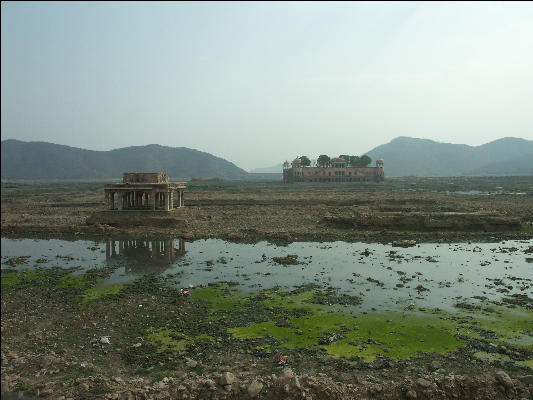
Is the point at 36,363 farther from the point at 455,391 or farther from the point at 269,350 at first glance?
the point at 455,391

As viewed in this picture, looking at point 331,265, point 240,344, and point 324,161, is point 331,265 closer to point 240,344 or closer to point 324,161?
point 240,344

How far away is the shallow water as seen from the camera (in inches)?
642

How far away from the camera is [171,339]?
11.4 meters

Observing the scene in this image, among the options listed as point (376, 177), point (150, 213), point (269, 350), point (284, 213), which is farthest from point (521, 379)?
point (376, 177)

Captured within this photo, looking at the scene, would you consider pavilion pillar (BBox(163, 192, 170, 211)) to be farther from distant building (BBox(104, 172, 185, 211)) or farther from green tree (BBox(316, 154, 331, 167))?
green tree (BBox(316, 154, 331, 167))

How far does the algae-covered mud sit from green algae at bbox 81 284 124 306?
0.39 ft

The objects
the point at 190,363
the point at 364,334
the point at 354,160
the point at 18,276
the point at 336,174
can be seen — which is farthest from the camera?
the point at 354,160

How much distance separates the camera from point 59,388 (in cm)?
855

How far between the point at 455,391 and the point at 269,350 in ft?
15.0

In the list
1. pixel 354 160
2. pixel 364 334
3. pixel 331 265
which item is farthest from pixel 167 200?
pixel 354 160

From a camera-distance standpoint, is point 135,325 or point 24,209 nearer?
point 135,325

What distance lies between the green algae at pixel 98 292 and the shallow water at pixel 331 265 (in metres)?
0.92

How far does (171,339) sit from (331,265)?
1113 cm

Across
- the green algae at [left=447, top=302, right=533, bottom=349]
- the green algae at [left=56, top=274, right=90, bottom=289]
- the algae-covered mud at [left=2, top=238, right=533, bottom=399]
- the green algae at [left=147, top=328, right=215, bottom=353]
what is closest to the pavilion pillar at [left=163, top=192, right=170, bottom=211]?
the algae-covered mud at [left=2, top=238, right=533, bottom=399]
